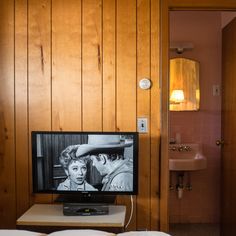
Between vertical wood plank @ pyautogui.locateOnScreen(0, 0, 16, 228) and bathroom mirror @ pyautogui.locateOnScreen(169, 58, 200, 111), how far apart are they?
1.83 meters

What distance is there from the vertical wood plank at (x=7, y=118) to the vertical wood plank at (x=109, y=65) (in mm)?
681

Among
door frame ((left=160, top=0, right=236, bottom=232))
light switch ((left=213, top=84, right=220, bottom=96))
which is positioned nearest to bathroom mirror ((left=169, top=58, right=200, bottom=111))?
light switch ((left=213, top=84, right=220, bottom=96))

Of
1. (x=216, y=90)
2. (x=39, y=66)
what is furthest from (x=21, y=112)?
(x=216, y=90)

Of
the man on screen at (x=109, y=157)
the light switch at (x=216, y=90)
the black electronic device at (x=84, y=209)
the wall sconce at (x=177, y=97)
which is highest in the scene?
the light switch at (x=216, y=90)

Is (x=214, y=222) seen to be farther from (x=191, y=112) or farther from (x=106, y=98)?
(x=106, y=98)

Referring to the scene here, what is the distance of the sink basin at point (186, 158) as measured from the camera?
137 inches

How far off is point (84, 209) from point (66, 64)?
40.8 inches

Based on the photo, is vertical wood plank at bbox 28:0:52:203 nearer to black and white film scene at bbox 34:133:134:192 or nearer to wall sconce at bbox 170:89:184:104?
black and white film scene at bbox 34:133:134:192

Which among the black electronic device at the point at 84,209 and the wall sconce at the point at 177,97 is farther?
the wall sconce at the point at 177,97

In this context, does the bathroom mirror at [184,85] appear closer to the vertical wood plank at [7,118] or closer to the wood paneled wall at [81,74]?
the wood paneled wall at [81,74]

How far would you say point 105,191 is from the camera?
7.73 feet

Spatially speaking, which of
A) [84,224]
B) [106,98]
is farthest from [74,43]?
[84,224]

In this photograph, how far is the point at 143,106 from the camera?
8.41 ft

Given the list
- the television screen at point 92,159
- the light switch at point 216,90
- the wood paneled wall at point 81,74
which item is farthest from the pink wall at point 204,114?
the television screen at point 92,159
